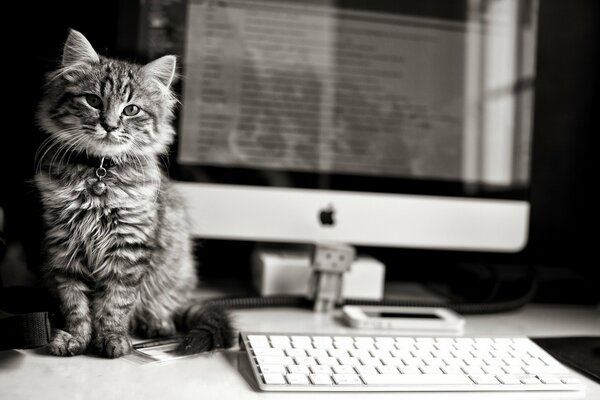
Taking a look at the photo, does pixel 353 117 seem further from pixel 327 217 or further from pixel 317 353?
pixel 317 353

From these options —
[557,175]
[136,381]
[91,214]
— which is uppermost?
[557,175]

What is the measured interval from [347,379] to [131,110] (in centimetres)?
46

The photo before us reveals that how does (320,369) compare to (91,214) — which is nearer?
(320,369)

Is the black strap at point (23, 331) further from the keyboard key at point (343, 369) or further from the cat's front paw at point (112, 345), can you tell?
the keyboard key at point (343, 369)

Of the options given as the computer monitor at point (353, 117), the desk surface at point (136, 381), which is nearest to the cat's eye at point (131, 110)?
the computer monitor at point (353, 117)

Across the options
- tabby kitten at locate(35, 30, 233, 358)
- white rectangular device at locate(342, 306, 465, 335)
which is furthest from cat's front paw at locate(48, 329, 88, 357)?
white rectangular device at locate(342, 306, 465, 335)

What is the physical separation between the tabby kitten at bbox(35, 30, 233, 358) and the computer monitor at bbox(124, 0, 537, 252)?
200 mm

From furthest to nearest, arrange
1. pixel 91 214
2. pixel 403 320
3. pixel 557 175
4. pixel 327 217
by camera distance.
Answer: pixel 557 175, pixel 327 217, pixel 403 320, pixel 91 214

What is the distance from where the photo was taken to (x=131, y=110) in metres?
0.79

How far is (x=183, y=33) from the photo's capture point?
1.00 m

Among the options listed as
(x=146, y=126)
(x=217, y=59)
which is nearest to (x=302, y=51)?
(x=217, y=59)

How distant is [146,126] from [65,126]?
0.35ft

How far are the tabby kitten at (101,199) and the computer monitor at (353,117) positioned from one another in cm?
20

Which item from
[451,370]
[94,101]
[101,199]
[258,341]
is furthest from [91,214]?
[451,370]
